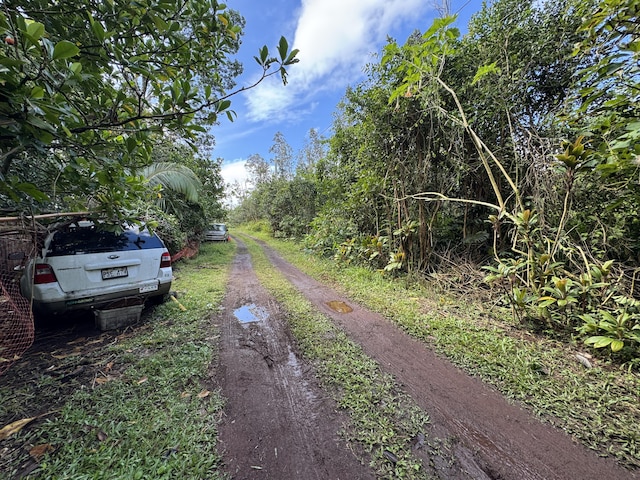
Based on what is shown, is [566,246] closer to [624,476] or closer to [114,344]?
[624,476]

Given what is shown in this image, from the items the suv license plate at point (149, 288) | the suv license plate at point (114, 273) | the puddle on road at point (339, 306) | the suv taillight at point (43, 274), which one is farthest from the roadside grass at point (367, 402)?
the suv taillight at point (43, 274)

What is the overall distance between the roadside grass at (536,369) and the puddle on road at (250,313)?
1.96 m

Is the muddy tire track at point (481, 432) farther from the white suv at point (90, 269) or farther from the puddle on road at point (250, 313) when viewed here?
the white suv at point (90, 269)

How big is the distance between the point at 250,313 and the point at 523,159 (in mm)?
5091

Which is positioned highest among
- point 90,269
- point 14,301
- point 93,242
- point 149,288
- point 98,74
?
point 98,74

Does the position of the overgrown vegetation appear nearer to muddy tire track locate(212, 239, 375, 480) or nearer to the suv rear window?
muddy tire track locate(212, 239, 375, 480)

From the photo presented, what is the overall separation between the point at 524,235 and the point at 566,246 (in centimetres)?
81

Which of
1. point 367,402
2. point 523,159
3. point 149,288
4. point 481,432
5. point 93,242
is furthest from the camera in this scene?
point 523,159

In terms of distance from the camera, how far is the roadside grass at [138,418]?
1.51m

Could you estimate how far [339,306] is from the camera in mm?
4473

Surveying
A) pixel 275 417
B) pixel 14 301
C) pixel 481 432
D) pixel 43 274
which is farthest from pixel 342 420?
pixel 14 301

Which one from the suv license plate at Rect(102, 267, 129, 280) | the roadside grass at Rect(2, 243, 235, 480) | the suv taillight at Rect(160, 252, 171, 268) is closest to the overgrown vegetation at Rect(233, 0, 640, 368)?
the roadside grass at Rect(2, 243, 235, 480)

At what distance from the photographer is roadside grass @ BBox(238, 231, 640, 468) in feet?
5.97

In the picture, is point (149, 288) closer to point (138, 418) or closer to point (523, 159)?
point (138, 418)
